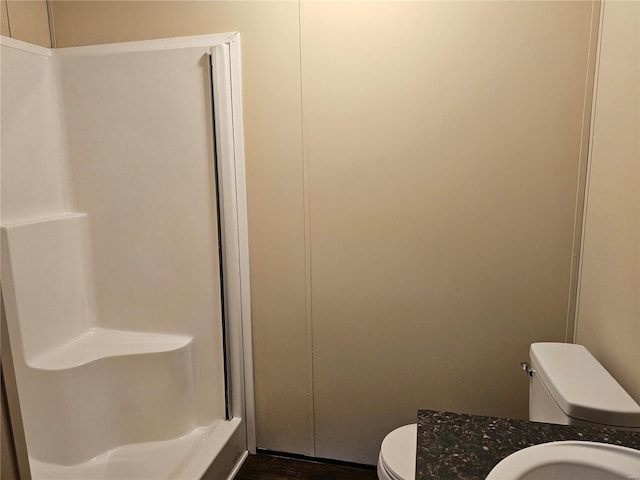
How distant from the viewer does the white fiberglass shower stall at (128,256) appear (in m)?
1.85

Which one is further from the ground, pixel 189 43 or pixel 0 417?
pixel 189 43

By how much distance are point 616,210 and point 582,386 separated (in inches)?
21.8

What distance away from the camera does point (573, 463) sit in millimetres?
926

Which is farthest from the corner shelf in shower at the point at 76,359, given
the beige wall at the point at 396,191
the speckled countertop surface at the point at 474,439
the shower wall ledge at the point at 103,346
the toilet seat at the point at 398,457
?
the speckled countertop surface at the point at 474,439

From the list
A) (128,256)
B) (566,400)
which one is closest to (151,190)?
(128,256)

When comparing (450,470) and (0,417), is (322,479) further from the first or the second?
(0,417)

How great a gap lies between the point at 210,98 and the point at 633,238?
62.7 inches

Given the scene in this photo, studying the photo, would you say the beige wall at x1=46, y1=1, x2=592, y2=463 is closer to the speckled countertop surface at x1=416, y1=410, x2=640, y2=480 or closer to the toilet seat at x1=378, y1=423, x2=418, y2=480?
the toilet seat at x1=378, y1=423, x2=418, y2=480

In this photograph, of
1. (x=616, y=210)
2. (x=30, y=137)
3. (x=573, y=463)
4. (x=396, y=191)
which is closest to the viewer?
(x=573, y=463)

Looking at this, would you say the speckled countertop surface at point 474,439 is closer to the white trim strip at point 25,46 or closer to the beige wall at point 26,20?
the white trim strip at point 25,46

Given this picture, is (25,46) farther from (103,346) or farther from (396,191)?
(396,191)

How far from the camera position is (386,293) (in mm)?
1895

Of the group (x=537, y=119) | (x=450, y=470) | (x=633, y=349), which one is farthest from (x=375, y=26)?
(x=450, y=470)

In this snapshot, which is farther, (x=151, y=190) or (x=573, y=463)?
(x=151, y=190)
